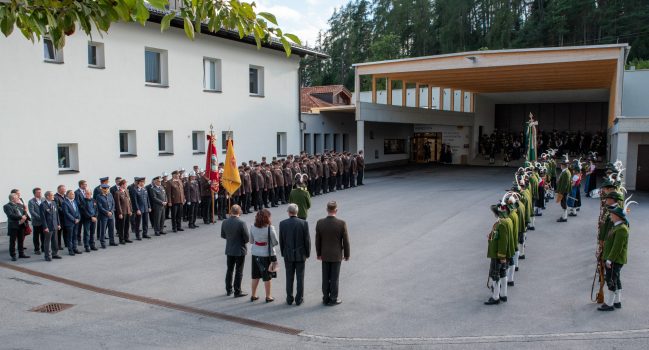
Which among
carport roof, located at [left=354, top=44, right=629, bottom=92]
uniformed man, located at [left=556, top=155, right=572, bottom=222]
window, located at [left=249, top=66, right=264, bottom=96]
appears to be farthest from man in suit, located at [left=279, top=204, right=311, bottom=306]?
carport roof, located at [left=354, top=44, right=629, bottom=92]

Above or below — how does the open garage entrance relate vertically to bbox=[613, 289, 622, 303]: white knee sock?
above

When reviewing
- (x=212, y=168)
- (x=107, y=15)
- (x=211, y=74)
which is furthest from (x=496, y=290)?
(x=211, y=74)

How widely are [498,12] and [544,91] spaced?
26690mm

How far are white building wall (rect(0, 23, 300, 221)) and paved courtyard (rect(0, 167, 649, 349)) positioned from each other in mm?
3025

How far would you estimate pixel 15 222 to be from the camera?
465 inches

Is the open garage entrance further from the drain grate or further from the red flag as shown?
the drain grate

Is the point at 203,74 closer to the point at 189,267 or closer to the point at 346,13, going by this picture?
the point at 189,267

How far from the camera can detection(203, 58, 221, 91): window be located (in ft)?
69.6

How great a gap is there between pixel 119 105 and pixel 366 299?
12207 mm

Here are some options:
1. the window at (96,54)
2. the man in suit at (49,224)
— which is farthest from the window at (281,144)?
the man in suit at (49,224)

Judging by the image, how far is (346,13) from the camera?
272 ft

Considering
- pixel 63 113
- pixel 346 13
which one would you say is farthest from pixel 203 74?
pixel 346 13

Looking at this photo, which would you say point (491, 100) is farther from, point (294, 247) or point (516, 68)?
point (294, 247)

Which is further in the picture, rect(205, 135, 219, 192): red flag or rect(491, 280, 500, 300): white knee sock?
rect(205, 135, 219, 192): red flag
